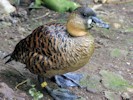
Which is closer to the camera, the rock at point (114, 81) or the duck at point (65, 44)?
the duck at point (65, 44)

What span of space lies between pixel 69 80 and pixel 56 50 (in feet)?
2.78

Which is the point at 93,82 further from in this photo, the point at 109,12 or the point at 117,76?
the point at 109,12

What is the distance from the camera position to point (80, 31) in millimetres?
4160

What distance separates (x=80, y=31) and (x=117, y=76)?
1162 mm

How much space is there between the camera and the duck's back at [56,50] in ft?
13.3

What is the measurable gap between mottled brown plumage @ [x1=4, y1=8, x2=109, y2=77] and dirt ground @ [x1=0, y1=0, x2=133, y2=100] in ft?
1.28

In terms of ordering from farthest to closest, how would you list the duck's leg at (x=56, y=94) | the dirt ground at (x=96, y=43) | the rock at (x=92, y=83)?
the rock at (x=92, y=83) < the dirt ground at (x=96, y=43) < the duck's leg at (x=56, y=94)

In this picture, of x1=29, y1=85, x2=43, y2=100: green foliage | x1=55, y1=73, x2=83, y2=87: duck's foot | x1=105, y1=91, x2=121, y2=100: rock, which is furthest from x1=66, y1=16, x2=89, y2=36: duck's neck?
x1=105, y1=91, x2=121, y2=100: rock

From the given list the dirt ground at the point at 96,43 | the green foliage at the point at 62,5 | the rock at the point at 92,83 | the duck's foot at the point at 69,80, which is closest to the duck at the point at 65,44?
the dirt ground at the point at 96,43

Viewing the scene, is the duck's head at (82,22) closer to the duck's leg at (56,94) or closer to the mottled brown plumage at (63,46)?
the mottled brown plumage at (63,46)

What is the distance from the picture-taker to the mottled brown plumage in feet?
13.3

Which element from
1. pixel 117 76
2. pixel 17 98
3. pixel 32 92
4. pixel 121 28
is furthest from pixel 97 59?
pixel 17 98

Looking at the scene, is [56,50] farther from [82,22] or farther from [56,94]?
[56,94]

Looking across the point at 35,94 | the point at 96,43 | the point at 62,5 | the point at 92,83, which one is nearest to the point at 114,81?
the point at 92,83
